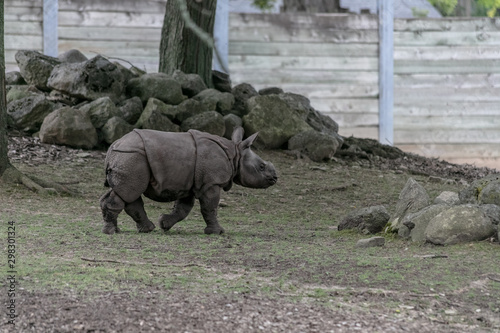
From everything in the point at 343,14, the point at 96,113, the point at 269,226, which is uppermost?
the point at 343,14

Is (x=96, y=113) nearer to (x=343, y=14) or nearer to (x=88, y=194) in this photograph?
(x=88, y=194)

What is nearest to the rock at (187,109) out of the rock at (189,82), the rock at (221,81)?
the rock at (189,82)

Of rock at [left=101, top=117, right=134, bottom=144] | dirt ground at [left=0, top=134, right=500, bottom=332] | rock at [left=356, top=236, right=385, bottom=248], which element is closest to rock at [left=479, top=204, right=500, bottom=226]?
dirt ground at [left=0, top=134, right=500, bottom=332]

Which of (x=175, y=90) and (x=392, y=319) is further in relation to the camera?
(x=175, y=90)

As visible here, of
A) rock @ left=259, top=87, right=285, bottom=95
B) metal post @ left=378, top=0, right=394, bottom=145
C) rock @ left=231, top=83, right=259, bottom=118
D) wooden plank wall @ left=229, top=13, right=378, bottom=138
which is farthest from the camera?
metal post @ left=378, top=0, right=394, bottom=145

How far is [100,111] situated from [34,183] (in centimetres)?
232

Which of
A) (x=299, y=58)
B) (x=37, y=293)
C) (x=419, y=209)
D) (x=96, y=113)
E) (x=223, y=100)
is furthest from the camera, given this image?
(x=299, y=58)

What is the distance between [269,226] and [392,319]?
358 centimetres

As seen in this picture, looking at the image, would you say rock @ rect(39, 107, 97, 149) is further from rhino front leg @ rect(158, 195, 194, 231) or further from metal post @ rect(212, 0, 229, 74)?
rhino front leg @ rect(158, 195, 194, 231)

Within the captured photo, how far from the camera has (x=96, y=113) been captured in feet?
34.2

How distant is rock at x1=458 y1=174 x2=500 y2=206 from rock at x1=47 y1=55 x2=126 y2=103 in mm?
5831

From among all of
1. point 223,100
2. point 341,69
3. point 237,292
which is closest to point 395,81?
point 341,69

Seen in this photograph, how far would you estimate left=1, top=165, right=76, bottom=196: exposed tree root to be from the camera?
27.1 feet

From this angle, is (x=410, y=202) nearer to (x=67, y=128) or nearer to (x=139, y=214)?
(x=139, y=214)
